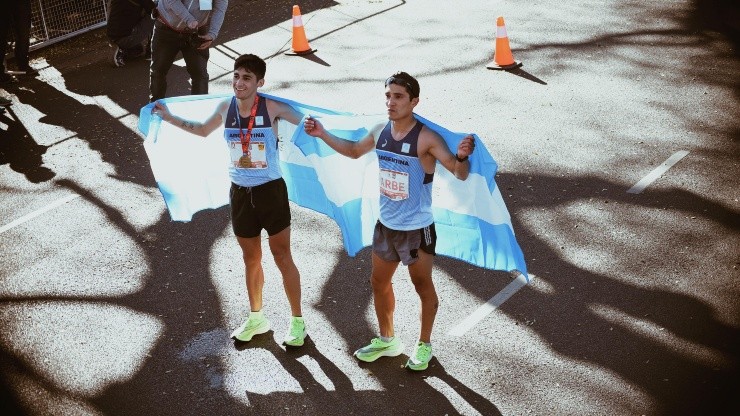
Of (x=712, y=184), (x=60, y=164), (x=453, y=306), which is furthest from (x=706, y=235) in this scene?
(x=60, y=164)

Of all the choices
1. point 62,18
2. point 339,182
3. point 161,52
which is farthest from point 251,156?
point 62,18

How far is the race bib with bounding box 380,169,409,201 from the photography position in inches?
236

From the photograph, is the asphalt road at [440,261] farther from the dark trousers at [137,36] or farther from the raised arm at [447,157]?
the raised arm at [447,157]

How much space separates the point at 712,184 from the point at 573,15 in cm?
644

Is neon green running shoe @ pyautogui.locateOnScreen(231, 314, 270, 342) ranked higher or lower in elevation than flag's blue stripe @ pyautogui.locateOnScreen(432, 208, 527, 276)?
lower

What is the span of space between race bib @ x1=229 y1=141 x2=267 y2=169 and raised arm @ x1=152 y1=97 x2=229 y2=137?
1.34 feet

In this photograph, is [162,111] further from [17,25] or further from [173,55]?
[17,25]

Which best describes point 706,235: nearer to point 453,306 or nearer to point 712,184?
point 712,184

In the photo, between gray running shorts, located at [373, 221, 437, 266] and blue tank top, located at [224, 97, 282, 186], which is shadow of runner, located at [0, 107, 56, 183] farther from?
gray running shorts, located at [373, 221, 437, 266]

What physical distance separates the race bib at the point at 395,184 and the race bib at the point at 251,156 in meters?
0.88

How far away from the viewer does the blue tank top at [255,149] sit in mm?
6348

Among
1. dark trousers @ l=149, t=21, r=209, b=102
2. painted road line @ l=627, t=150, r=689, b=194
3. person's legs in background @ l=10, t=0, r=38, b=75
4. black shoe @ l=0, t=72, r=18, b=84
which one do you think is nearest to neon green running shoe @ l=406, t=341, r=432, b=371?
painted road line @ l=627, t=150, r=689, b=194

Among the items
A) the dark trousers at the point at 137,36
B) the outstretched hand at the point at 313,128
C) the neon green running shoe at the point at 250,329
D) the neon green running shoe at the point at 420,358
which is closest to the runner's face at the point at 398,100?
the outstretched hand at the point at 313,128

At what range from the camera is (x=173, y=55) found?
10.6 metres
